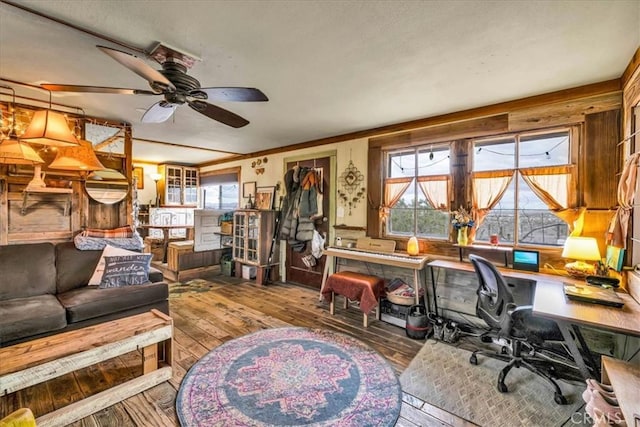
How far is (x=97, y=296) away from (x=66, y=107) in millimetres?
2251

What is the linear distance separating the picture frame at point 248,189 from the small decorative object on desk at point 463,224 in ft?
13.1

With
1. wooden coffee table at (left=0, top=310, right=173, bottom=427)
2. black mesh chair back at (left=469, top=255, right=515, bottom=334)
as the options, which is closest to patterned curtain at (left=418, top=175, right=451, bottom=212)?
black mesh chair back at (left=469, top=255, right=515, bottom=334)

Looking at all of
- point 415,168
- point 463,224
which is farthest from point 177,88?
point 463,224

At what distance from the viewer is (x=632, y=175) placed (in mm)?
2002

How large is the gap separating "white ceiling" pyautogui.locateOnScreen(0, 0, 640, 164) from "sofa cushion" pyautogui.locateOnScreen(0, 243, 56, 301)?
5.19ft

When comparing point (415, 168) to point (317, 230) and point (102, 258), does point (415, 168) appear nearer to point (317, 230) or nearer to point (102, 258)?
point (317, 230)

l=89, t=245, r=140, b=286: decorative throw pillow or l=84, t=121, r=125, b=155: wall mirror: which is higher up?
l=84, t=121, r=125, b=155: wall mirror

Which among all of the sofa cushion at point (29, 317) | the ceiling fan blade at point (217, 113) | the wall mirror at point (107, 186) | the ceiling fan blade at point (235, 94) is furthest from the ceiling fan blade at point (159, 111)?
the sofa cushion at point (29, 317)

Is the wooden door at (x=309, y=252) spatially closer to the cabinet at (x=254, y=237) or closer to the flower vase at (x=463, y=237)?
the cabinet at (x=254, y=237)

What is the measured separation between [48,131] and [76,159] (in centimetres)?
92

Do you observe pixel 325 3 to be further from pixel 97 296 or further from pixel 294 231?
pixel 294 231

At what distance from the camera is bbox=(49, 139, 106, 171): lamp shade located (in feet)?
9.61

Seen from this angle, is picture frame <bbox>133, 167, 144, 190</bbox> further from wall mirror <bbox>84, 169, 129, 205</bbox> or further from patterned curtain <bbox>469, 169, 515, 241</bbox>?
patterned curtain <bbox>469, 169, 515, 241</bbox>

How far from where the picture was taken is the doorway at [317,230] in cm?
472
